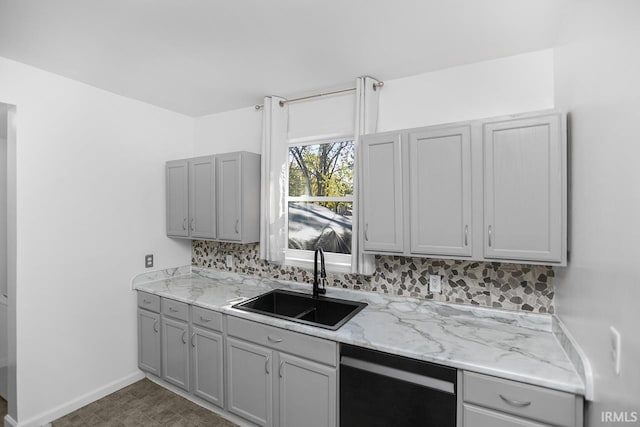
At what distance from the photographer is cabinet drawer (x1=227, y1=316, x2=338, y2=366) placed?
6.33ft

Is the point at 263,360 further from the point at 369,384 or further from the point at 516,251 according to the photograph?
the point at 516,251

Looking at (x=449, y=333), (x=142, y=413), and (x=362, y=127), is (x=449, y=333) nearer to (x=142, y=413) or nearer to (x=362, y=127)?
(x=362, y=127)

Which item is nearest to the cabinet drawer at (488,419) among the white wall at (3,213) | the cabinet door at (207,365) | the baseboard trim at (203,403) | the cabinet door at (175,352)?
the baseboard trim at (203,403)

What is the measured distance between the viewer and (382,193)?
2.13 meters

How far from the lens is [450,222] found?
1920 millimetres

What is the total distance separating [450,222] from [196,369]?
2.28 m

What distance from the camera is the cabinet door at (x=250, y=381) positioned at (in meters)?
2.18

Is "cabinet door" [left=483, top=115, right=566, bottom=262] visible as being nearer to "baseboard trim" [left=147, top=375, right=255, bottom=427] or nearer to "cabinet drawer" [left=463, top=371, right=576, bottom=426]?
"cabinet drawer" [left=463, top=371, right=576, bottom=426]

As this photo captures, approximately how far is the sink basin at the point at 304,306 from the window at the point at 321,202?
11.8 inches

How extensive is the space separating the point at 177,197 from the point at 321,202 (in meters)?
1.51

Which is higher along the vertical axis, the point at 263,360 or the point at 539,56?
the point at 539,56

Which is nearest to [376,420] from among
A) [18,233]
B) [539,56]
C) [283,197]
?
[283,197]

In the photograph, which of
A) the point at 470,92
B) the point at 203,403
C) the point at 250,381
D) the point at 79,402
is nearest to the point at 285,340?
the point at 250,381

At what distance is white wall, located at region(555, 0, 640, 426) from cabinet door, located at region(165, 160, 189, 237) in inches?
120
